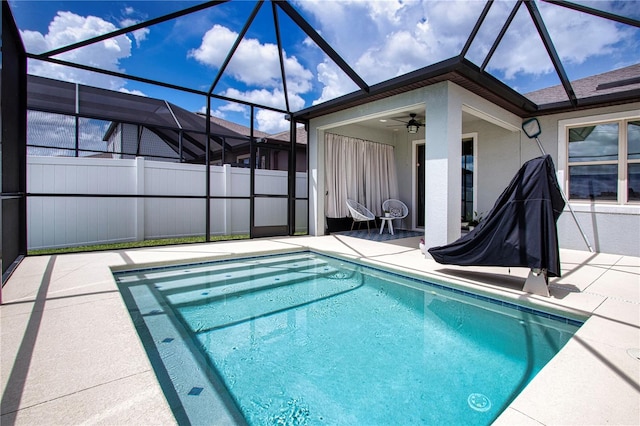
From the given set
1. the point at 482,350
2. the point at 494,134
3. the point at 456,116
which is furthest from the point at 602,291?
the point at 494,134

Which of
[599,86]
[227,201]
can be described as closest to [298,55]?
[227,201]

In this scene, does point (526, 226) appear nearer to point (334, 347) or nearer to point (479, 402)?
point (479, 402)

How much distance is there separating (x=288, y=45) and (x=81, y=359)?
5.89 metres

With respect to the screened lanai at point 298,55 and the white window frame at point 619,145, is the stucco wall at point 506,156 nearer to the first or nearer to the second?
the white window frame at point 619,145

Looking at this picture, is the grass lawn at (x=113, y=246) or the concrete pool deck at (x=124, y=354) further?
the grass lawn at (x=113, y=246)

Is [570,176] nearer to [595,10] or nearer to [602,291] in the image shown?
[595,10]

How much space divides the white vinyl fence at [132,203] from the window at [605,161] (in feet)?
20.0

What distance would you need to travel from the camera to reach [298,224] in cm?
890

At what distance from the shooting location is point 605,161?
5.84 m

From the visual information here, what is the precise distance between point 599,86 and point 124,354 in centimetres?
832

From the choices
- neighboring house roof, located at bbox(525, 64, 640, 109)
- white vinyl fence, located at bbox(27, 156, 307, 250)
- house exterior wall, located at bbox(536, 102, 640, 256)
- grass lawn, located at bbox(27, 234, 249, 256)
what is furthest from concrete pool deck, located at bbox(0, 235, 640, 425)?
neighboring house roof, located at bbox(525, 64, 640, 109)

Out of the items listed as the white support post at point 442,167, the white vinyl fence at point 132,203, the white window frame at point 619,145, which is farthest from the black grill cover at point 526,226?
the white vinyl fence at point 132,203

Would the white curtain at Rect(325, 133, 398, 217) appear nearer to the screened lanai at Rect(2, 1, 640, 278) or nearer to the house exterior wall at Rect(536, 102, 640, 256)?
the screened lanai at Rect(2, 1, 640, 278)

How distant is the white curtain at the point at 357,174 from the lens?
8055 mm
